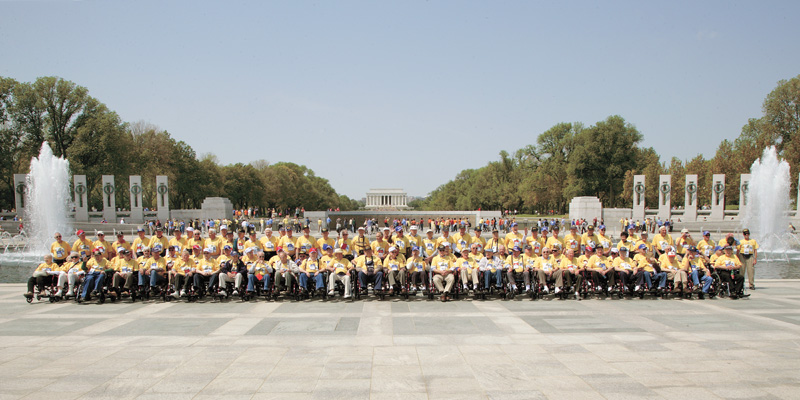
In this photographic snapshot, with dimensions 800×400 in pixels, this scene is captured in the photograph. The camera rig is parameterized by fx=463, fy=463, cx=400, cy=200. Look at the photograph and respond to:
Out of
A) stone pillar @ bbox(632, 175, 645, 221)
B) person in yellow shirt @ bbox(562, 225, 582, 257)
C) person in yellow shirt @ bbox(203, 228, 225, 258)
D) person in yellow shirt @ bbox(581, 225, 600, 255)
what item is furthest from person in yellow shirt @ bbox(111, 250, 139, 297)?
stone pillar @ bbox(632, 175, 645, 221)

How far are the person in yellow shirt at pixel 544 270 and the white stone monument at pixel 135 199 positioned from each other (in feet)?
139

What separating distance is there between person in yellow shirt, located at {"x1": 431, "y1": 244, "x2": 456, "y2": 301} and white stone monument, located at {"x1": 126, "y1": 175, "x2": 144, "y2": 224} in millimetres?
40723

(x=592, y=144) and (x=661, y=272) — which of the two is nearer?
(x=661, y=272)

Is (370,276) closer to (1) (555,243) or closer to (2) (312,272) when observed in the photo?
(2) (312,272)

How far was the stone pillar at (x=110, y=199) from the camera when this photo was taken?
4269 cm

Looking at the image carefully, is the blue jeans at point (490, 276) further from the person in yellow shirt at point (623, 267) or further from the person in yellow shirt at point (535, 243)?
the person in yellow shirt at point (623, 267)

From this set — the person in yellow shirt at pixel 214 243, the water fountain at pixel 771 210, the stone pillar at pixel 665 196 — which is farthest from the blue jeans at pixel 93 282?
the stone pillar at pixel 665 196

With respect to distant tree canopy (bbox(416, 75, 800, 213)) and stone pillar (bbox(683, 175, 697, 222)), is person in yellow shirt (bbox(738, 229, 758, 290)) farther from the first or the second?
distant tree canopy (bbox(416, 75, 800, 213))

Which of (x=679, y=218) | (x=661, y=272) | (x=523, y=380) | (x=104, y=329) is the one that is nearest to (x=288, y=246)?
(x=104, y=329)

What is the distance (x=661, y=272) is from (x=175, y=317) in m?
10.7

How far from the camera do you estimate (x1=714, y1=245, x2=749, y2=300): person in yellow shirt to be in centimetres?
1073

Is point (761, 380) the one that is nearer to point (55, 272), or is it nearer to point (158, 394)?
point (158, 394)

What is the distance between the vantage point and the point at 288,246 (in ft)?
40.1

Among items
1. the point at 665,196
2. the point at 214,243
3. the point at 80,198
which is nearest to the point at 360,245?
the point at 214,243
